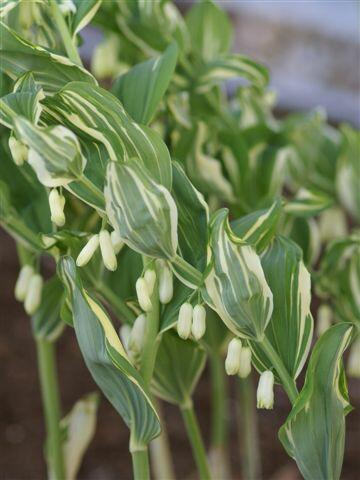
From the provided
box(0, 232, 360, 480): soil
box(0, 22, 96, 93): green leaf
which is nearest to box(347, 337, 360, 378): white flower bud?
box(0, 22, 96, 93): green leaf

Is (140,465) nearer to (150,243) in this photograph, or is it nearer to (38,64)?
(150,243)

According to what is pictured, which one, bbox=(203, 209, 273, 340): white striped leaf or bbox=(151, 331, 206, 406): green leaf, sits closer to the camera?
bbox=(203, 209, 273, 340): white striped leaf

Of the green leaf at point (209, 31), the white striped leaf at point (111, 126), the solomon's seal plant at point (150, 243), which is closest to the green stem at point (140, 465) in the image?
the solomon's seal plant at point (150, 243)

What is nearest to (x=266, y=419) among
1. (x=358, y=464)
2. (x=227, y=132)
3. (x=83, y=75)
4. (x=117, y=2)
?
(x=358, y=464)

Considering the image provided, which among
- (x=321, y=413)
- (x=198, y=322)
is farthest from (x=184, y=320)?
(x=321, y=413)

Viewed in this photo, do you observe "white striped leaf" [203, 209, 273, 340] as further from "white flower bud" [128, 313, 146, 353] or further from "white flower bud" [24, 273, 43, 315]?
"white flower bud" [24, 273, 43, 315]

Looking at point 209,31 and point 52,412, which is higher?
point 209,31

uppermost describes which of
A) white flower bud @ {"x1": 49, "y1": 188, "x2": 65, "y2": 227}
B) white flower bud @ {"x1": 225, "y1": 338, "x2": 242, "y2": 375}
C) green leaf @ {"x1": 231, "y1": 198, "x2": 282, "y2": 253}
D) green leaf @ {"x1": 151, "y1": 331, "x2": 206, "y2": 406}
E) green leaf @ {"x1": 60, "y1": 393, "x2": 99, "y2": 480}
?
white flower bud @ {"x1": 49, "y1": 188, "x2": 65, "y2": 227}
